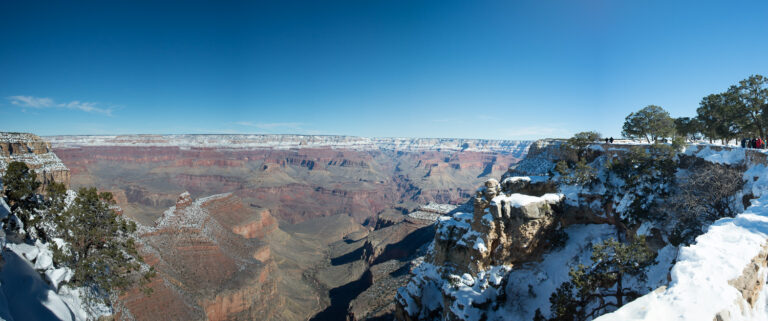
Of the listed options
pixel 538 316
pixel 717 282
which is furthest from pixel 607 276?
pixel 538 316

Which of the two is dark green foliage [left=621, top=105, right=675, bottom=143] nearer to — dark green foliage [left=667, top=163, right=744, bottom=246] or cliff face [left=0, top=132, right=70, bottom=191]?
dark green foliage [left=667, top=163, right=744, bottom=246]

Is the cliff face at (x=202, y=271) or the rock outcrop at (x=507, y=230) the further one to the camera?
the cliff face at (x=202, y=271)

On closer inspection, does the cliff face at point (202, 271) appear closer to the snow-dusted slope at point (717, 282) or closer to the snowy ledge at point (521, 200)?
the snowy ledge at point (521, 200)

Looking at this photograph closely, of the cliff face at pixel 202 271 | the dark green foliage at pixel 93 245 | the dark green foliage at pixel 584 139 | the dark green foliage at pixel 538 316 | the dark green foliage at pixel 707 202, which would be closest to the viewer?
the dark green foliage at pixel 93 245

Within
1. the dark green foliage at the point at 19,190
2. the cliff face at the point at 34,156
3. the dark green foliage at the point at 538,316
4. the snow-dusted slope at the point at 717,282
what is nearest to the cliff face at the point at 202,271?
the cliff face at the point at 34,156

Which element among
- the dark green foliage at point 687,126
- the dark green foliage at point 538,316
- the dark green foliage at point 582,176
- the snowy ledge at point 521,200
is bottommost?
the dark green foliage at point 538,316
